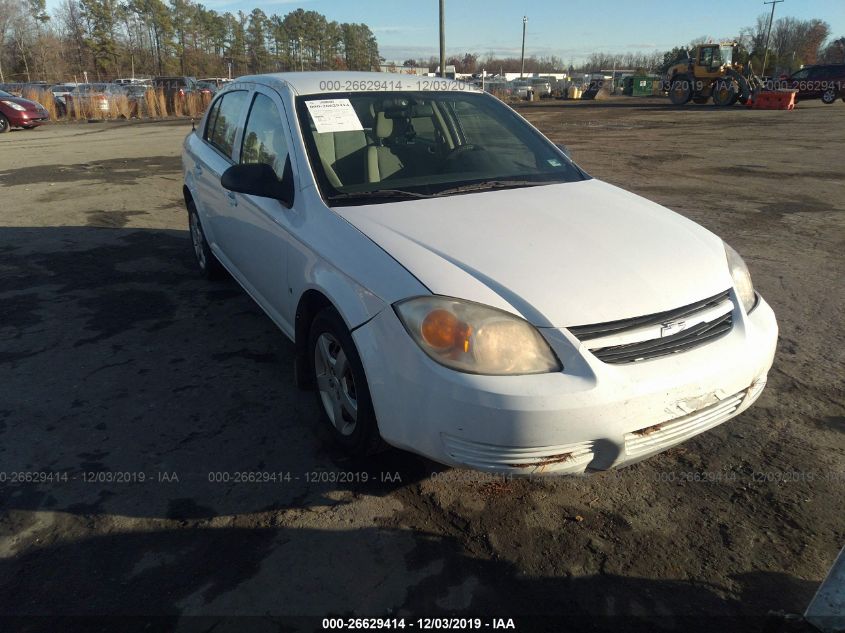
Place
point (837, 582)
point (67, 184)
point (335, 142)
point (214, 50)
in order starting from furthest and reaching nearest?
1. point (214, 50)
2. point (67, 184)
3. point (335, 142)
4. point (837, 582)

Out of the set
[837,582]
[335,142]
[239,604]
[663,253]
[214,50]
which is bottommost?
[239,604]

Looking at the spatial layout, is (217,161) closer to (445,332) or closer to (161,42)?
(445,332)

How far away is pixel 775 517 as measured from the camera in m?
2.50

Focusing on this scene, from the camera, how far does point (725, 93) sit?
31.0m

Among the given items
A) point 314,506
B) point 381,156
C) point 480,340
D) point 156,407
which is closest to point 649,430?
point 480,340

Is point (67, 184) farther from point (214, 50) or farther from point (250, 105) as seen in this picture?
point (214, 50)

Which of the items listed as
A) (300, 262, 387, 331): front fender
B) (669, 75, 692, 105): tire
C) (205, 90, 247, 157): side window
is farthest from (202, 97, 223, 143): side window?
(669, 75, 692, 105): tire

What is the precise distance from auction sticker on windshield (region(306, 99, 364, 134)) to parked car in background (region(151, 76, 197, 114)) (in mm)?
29035

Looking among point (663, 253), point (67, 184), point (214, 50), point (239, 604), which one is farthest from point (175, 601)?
point (214, 50)

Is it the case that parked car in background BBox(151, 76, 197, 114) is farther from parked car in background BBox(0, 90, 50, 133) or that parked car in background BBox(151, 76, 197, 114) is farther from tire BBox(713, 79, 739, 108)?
tire BBox(713, 79, 739, 108)

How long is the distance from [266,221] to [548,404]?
2008 mm

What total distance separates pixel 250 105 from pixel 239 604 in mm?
3077

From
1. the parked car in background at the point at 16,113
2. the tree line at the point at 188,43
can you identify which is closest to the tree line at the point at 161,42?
the tree line at the point at 188,43

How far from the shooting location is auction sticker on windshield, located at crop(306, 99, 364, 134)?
3.31 metres
